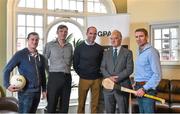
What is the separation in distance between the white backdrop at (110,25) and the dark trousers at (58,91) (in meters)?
1.82

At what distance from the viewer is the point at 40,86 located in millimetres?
4262

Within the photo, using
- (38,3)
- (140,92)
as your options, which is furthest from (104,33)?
(140,92)

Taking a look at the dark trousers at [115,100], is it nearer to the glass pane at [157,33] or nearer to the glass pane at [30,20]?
the glass pane at [30,20]

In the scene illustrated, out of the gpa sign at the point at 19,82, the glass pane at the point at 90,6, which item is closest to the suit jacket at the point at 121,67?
the gpa sign at the point at 19,82

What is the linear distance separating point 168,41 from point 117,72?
311cm

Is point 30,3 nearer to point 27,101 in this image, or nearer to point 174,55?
point 174,55

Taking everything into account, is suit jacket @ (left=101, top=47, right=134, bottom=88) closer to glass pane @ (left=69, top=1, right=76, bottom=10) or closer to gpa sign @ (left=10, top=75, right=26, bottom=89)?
gpa sign @ (left=10, top=75, right=26, bottom=89)

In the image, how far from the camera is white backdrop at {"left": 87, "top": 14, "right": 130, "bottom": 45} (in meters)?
6.54

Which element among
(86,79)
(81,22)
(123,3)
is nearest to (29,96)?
(86,79)

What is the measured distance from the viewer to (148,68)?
4.35 meters

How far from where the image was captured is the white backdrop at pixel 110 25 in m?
6.54

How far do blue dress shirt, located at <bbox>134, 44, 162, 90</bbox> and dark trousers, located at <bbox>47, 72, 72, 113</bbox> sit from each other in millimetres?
1090

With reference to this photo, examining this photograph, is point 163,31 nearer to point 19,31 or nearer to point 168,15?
point 168,15

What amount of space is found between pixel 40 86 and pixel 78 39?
3504 mm
